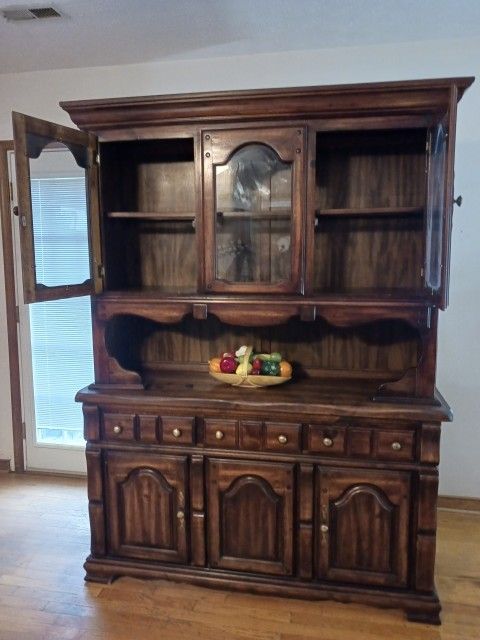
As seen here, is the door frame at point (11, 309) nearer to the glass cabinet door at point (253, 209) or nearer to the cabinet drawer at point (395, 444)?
→ the glass cabinet door at point (253, 209)

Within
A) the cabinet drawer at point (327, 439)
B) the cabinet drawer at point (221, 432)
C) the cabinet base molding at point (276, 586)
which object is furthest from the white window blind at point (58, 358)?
the cabinet drawer at point (327, 439)

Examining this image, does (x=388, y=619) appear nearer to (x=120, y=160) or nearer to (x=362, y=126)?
(x=362, y=126)

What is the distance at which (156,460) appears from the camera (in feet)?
7.41

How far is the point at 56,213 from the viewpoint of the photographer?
2955 mm

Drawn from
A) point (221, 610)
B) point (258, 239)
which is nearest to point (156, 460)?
point (221, 610)

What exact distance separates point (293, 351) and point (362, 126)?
108 centimetres

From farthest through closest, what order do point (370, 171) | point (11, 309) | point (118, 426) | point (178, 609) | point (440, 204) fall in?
point (11, 309) → point (370, 171) → point (118, 426) → point (178, 609) → point (440, 204)

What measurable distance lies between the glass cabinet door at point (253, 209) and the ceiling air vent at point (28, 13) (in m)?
0.92

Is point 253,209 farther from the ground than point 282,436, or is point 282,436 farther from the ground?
point 253,209

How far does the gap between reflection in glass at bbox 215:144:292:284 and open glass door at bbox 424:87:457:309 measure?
1.85 feet

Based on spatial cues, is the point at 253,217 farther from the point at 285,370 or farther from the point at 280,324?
the point at 285,370

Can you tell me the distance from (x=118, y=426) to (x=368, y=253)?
55.1 inches

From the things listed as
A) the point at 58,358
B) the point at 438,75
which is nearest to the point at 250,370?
the point at 58,358

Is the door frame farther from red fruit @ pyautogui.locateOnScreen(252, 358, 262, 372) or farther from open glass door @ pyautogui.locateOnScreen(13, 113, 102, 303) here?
red fruit @ pyautogui.locateOnScreen(252, 358, 262, 372)
